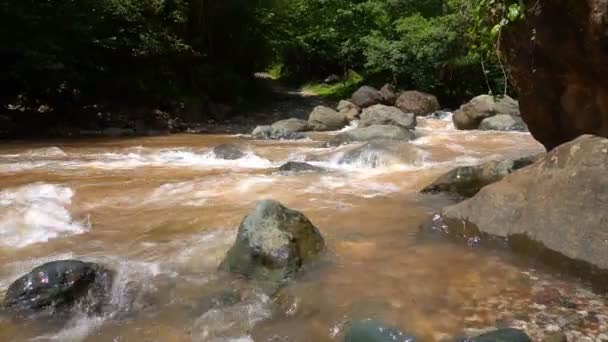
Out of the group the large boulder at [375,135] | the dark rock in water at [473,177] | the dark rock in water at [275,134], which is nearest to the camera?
the dark rock in water at [473,177]

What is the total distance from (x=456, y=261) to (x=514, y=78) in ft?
11.0

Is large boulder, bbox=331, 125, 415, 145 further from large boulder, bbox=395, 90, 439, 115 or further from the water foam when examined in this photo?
the water foam

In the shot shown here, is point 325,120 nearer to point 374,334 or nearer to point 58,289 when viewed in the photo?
point 58,289

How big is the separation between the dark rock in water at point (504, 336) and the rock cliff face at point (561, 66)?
3212 millimetres

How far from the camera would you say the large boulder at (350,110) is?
1797 cm

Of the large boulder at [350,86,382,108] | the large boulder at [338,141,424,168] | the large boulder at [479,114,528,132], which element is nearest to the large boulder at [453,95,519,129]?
the large boulder at [479,114,528,132]

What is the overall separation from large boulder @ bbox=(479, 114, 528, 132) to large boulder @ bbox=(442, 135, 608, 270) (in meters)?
9.31

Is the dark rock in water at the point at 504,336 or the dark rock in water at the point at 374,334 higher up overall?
the dark rock in water at the point at 504,336

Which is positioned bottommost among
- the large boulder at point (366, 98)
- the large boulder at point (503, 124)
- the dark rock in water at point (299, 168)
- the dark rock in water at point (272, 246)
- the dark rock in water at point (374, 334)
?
the dark rock in water at point (374, 334)

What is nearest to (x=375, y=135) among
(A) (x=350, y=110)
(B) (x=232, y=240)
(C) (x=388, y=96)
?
(A) (x=350, y=110)

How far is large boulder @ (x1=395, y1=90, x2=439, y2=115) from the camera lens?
735 inches

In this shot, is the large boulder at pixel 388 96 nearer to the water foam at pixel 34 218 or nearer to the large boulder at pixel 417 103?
the large boulder at pixel 417 103

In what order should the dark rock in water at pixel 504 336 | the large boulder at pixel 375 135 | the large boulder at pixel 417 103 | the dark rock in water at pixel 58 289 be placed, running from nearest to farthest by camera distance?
the dark rock in water at pixel 504 336
the dark rock in water at pixel 58 289
the large boulder at pixel 375 135
the large boulder at pixel 417 103

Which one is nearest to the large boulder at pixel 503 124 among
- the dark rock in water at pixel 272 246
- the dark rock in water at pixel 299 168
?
the dark rock in water at pixel 299 168
